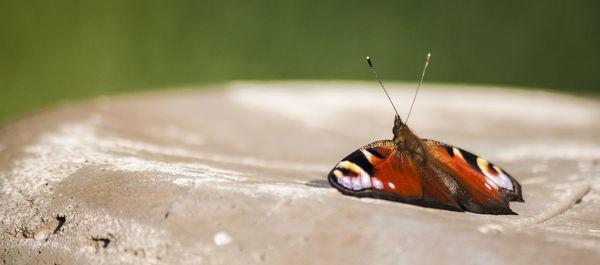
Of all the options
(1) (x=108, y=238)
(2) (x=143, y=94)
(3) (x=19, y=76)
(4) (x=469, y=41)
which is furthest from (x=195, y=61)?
(1) (x=108, y=238)

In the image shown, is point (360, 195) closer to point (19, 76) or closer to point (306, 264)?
point (306, 264)

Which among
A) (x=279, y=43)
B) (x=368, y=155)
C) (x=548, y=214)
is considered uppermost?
(x=279, y=43)

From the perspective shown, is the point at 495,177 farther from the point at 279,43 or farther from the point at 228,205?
the point at 279,43

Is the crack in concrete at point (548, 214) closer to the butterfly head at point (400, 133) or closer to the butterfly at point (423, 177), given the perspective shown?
the butterfly at point (423, 177)

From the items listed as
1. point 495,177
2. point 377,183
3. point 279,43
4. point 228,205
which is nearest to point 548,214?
point 495,177

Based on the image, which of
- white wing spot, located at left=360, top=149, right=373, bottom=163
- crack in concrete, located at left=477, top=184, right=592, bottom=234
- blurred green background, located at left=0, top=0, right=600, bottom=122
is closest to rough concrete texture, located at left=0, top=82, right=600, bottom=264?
crack in concrete, located at left=477, top=184, right=592, bottom=234

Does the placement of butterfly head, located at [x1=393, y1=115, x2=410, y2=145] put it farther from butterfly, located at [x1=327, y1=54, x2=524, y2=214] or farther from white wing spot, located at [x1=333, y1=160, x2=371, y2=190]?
white wing spot, located at [x1=333, y1=160, x2=371, y2=190]
